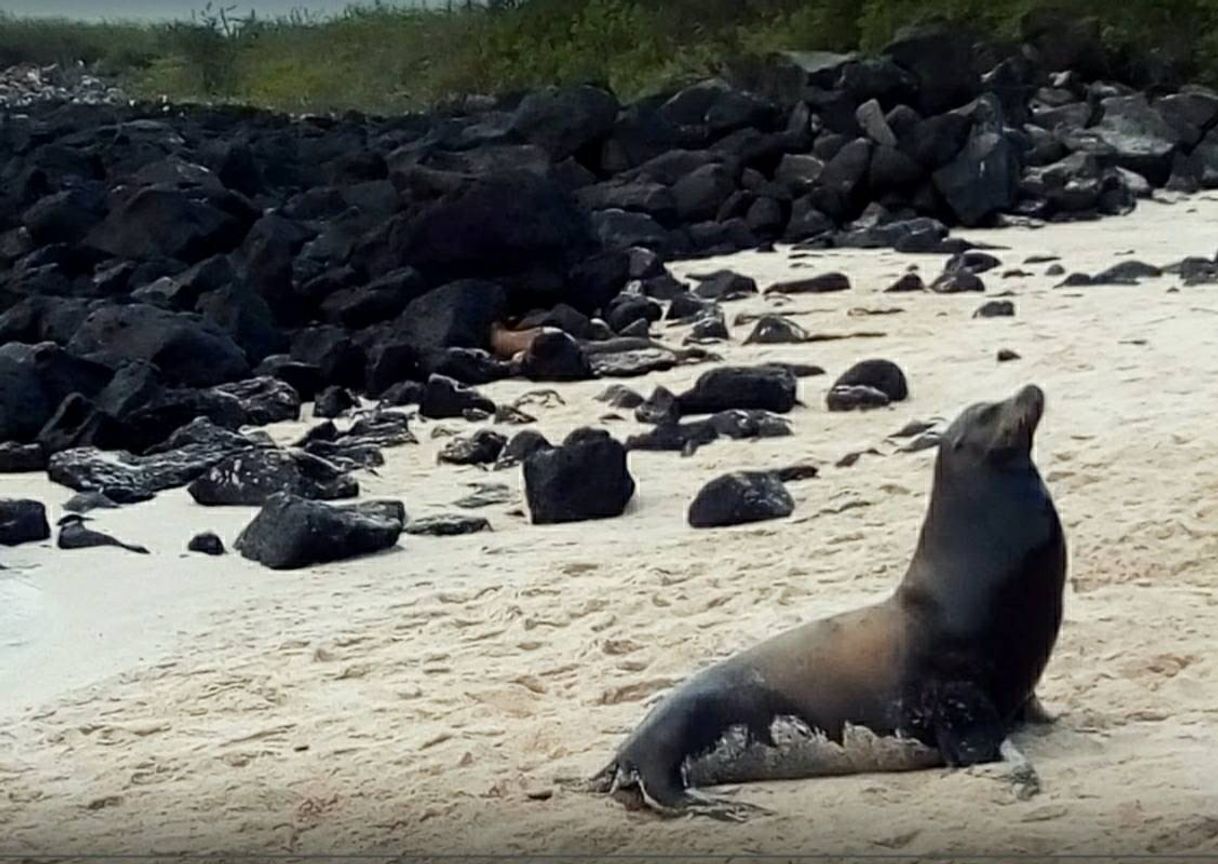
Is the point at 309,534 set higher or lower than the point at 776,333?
higher

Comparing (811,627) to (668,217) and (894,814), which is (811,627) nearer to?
(894,814)

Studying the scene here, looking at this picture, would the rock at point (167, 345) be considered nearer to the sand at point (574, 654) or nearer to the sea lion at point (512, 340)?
the sea lion at point (512, 340)

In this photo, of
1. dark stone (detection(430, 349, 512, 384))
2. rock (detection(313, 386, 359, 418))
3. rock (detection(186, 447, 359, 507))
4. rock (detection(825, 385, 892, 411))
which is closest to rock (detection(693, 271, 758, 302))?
dark stone (detection(430, 349, 512, 384))

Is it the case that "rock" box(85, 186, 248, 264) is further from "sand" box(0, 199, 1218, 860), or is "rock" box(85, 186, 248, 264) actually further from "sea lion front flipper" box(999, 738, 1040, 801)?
"sea lion front flipper" box(999, 738, 1040, 801)

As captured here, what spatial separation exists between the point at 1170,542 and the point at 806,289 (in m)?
Result: 5.86

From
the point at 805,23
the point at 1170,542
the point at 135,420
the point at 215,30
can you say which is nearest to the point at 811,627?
the point at 1170,542

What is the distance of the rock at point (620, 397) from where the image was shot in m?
8.77

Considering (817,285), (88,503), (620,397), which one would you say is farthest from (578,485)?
(817,285)

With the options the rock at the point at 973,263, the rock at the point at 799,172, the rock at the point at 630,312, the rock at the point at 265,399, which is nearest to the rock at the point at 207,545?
the rock at the point at 265,399

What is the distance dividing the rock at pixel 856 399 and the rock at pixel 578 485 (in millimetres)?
1370

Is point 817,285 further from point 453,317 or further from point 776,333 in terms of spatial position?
point 453,317

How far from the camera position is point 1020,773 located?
384cm

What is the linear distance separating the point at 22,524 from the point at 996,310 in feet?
14.6

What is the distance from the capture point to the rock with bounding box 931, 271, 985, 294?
10578 mm
